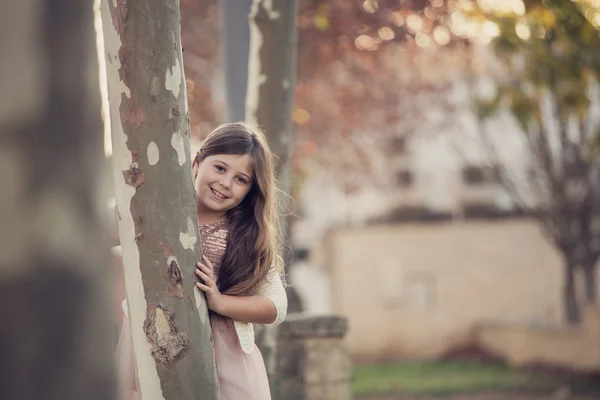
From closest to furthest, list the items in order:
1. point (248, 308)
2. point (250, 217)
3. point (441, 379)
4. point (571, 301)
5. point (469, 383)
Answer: point (248, 308), point (250, 217), point (469, 383), point (441, 379), point (571, 301)

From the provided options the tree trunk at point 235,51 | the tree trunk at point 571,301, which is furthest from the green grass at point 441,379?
the tree trunk at point 235,51

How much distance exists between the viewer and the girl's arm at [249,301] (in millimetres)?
2971

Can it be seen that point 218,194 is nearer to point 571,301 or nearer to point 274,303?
point 274,303

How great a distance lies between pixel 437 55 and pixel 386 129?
278cm

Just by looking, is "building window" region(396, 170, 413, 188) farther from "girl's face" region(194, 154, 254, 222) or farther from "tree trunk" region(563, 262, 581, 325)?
"girl's face" region(194, 154, 254, 222)

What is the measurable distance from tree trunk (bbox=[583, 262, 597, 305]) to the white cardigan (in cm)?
1379

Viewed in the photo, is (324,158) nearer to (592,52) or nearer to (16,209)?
(592,52)

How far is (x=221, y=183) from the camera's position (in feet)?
11.3

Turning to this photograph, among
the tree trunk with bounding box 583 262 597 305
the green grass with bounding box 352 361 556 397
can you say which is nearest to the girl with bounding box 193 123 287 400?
the green grass with bounding box 352 361 556 397

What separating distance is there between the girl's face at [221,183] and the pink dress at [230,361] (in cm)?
13

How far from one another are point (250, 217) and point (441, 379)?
36.9 ft

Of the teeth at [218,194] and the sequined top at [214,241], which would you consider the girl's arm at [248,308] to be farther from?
the teeth at [218,194]

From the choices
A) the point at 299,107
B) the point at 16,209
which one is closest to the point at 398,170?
the point at 299,107

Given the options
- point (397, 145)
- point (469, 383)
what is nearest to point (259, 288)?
point (469, 383)
